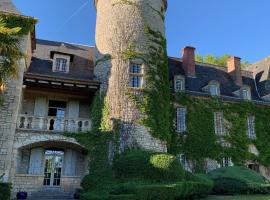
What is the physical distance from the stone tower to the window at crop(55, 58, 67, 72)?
7.15 feet

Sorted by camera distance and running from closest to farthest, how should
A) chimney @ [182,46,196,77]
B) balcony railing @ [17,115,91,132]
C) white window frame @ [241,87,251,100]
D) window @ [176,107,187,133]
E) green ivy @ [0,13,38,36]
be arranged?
balcony railing @ [17,115,91,132]
green ivy @ [0,13,38,36]
window @ [176,107,187,133]
white window frame @ [241,87,251,100]
chimney @ [182,46,196,77]

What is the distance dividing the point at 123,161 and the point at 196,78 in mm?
10861

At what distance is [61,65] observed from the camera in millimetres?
19328

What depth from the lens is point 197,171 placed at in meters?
19.1

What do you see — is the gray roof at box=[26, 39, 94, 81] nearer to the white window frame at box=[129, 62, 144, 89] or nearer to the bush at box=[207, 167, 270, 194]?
the white window frame at box=[129, 62, 144, 89]

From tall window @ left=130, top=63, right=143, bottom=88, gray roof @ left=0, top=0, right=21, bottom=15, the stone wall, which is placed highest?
gray roof @ left=0, top=0, right=21, bottom=15

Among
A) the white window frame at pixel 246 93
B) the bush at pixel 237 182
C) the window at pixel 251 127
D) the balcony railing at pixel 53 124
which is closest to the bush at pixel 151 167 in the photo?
the bush at pixel 237 182

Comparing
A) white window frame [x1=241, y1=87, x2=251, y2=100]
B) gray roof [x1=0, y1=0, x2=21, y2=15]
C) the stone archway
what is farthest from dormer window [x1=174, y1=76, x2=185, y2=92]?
gray roof [x1=0, y1=0, x2=21, y2=15]

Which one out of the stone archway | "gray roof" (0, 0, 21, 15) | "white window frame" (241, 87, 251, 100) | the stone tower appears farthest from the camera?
"white window frame" (241, 87, 251, 100)

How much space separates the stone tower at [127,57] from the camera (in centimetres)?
1647

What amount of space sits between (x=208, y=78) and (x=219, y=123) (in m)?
4.18

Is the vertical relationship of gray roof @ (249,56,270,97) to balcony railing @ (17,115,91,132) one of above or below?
above

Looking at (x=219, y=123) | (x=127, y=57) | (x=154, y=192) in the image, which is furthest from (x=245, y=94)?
(x=154, y=192)

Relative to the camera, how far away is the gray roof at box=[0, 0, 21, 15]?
17172 millimetres
